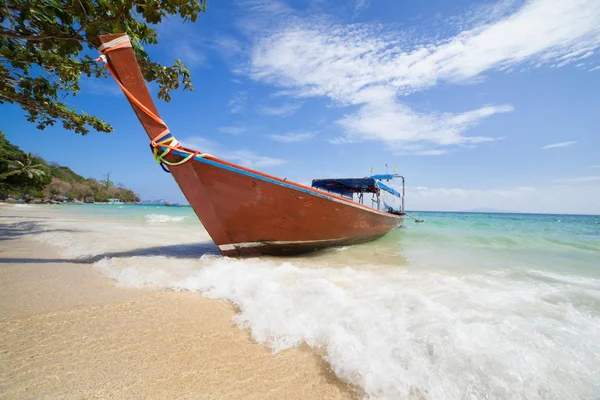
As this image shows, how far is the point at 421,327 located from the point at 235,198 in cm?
315

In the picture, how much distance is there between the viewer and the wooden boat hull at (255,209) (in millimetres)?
3947

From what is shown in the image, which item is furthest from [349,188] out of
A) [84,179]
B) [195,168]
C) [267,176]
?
[84,179]

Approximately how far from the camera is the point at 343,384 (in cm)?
135

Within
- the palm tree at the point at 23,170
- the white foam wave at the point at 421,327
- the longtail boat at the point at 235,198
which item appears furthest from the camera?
the palm tree at the point at 23,170

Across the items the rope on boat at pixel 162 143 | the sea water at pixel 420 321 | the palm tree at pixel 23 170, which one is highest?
the palm tree at pixel 23 170

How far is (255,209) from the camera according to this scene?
14.0 ft

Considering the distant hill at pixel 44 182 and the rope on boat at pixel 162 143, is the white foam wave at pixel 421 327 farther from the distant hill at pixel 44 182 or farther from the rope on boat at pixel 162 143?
the distant hill at pixel 44 182

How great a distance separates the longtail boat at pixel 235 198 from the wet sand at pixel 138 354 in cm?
198

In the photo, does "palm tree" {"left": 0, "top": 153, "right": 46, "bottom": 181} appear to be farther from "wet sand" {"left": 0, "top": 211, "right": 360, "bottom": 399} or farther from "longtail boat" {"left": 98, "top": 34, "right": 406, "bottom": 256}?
"wet sand" {"left": 0, "top": 211, "right": 360, "bottom": 399}

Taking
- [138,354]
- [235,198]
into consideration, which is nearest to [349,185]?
[235,198]

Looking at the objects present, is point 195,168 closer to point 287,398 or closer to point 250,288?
point 250,288

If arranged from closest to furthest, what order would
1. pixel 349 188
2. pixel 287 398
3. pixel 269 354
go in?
pixel 287 398, pixel 269 354, pixel 349 188

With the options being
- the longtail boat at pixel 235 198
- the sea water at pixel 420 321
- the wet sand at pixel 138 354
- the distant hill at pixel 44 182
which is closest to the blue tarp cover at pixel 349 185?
the longtail boat at pixel 235 198

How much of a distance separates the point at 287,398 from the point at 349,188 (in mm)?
9178
